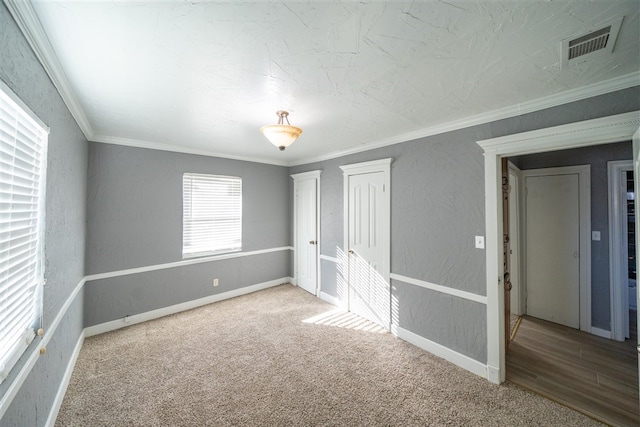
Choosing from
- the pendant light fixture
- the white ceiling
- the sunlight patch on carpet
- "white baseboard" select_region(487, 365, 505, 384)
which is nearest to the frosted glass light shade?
the pendant light fixture

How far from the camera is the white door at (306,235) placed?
4.41 meters

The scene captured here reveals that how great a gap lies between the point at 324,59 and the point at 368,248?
253cm

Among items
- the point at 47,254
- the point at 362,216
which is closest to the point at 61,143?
the point at 47,254

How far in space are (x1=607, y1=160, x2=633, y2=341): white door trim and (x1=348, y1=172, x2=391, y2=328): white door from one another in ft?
8.55

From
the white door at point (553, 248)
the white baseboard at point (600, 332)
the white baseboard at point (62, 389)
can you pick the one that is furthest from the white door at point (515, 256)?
the white baseboard at point (62, 389)

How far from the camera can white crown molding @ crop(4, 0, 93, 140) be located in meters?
1.10

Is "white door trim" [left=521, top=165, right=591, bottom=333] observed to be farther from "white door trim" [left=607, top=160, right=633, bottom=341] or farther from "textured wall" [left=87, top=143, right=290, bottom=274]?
"textured wall" [left=87, top=143, right=290, bottom=274]

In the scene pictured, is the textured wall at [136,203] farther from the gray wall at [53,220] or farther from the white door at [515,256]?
the white door at [515,256]

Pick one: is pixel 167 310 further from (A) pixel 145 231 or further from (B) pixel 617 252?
(B) pixel 617 252

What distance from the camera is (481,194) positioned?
2.33 meters

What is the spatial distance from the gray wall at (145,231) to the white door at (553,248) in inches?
173

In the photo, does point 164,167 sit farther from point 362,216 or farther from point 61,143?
point 362,216

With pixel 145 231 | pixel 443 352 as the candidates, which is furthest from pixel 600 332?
pixel 145 231

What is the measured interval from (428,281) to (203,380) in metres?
2.47
